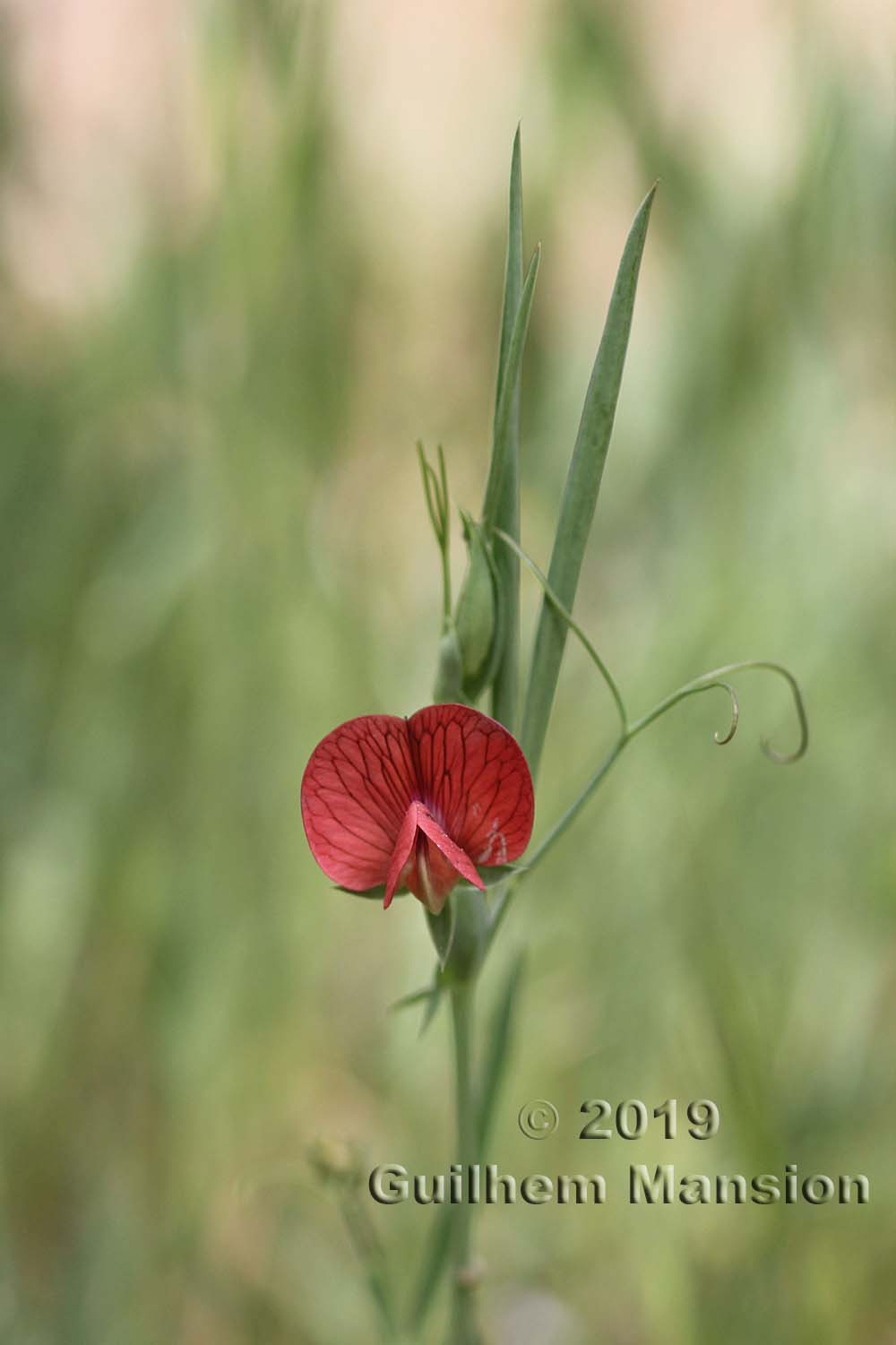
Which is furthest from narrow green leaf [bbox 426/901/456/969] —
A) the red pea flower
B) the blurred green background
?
the blurred green background

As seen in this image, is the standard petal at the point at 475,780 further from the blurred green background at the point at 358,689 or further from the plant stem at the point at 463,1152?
the blurred green background at the point at 358,689

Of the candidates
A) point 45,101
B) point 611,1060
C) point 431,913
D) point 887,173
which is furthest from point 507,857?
point 45,101

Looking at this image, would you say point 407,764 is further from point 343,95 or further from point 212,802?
point 343,95

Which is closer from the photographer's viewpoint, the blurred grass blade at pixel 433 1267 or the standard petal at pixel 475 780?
the standard petal at pixel 475 780

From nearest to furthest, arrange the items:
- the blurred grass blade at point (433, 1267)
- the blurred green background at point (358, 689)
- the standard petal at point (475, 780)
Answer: the standard petal at point (475, 780), the blurred grass blade at point (433, 1267), the blurred green background at point (358, 689)

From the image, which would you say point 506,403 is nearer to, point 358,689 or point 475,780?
point 475,780

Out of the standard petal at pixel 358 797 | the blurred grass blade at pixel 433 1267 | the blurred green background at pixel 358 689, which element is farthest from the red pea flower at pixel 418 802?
the blurred green background at pixel 358 689
